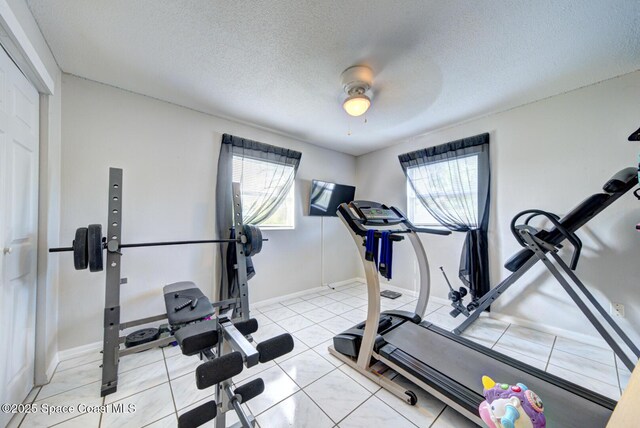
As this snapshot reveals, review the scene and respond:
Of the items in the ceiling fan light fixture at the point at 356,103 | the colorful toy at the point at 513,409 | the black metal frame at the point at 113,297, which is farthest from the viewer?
the ceiling fan light fixture at the point at 356,103

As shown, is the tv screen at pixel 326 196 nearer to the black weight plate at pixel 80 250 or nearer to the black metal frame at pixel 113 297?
the black metal frame at pixel 113 297

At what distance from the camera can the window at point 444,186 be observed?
2.89 metres

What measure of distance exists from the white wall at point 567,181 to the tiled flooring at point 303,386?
0.39 metres

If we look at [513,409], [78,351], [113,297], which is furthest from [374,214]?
[78,351]

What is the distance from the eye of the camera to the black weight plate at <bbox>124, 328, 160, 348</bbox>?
6.53 feet

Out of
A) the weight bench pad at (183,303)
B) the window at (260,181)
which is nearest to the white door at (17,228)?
the weight bench pad at (183,303)

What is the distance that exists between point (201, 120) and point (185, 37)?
1.16 metres

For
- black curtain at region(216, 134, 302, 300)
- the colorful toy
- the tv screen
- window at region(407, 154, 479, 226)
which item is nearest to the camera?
the colorful toy

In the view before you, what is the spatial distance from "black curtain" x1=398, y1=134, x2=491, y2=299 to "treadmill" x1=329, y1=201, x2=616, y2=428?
0.99m

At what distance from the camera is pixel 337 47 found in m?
1.70

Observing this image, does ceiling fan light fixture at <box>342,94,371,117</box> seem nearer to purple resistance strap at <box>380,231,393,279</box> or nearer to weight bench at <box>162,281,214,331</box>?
purple resistance strap at <box>380,231,393,279</box>

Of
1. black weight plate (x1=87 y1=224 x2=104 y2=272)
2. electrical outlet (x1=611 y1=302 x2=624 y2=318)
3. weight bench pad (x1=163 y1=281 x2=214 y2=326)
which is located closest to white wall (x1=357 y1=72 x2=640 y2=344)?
electrical outlet (x1=611 y1=302 x2=624 y2=318)

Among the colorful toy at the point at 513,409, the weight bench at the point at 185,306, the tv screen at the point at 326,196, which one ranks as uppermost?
the tv screen at the point at 326,196

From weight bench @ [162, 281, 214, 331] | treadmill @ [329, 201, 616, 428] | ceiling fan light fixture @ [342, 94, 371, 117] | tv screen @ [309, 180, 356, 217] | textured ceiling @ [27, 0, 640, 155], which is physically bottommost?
treadmill @ [329, 201, 616, 428]
